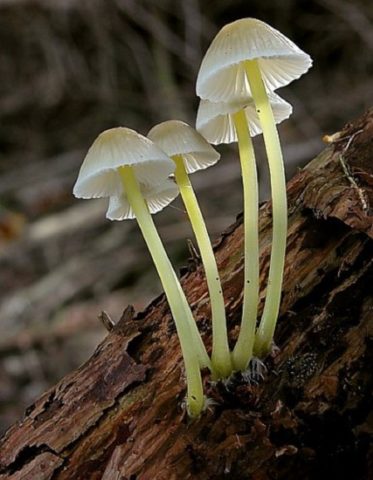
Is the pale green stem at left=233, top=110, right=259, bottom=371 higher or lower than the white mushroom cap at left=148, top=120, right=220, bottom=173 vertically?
lower

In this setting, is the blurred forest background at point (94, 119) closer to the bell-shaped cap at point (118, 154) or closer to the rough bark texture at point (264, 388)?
the rough bark texture at point (264, 388)

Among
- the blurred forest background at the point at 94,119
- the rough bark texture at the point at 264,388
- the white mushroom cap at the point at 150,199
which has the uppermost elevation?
the blurred forest background at the point at 94,119

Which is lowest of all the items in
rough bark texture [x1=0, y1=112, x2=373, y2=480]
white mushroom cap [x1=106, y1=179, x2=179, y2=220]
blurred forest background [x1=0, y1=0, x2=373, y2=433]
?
rough bark texture [x1=0, y1=112, x2=373, y2=480]

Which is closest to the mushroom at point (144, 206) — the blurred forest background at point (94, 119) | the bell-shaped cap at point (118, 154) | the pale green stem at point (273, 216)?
the bell-shaped cap at point (118, 154)

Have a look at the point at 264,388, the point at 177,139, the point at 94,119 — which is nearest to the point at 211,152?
the point at 177,139

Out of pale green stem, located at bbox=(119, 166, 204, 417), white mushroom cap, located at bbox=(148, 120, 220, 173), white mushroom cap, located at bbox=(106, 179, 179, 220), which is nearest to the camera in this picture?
pale green stem, located at bbox=(119, 166, 204, 417)

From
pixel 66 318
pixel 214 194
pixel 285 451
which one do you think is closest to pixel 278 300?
pixel 285 451

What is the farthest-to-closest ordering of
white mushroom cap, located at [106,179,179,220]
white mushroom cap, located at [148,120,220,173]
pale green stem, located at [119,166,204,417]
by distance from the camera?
white mushroom cap, located at [106,179,179,220] < white mushroom cap, located at [148,120,220,173] < pale green stem, located at [119,166,204,417]

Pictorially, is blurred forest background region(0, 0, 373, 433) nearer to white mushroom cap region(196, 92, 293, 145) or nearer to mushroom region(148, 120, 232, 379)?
white mushroom cap region(196, 92, 293, 145)

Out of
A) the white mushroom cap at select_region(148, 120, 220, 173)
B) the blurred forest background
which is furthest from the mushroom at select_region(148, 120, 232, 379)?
the blurred forest background
